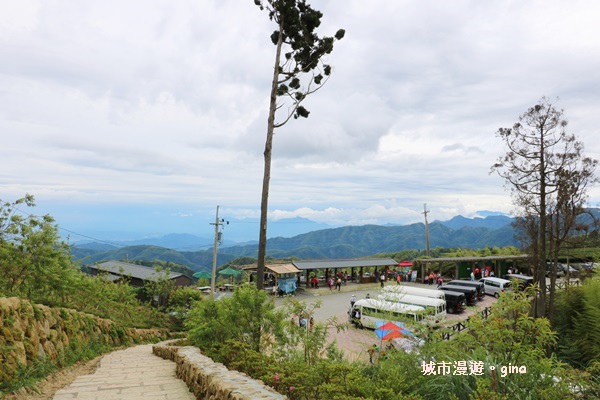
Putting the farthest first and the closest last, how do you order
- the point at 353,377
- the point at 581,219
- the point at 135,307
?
1. the point at 135,307
2. the point at 581,219
3. the point at 353,377

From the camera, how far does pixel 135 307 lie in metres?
16.1

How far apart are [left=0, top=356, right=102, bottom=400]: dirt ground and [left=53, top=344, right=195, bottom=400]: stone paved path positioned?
0.26m

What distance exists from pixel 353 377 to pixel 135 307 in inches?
577

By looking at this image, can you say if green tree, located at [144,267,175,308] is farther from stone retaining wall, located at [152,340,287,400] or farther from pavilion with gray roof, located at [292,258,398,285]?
stone retaining wall, located at [152,340,287,400]

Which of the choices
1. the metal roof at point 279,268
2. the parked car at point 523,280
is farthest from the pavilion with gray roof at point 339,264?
the parked car at point 523,280

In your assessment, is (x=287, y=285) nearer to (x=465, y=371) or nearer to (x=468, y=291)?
(x=468, y=291)

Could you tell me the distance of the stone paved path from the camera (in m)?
4.94

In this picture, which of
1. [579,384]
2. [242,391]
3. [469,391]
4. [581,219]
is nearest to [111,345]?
[242,391]

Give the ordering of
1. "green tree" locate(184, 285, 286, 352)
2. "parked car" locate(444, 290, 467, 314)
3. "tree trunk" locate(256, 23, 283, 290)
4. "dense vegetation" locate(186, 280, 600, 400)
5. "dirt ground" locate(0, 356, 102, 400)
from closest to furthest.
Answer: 1. "dense vegetation" locate(186, 280, 600, 400)
2. "dirt ground" locate(0, 356, 102, 400)
3. "green tree" locate(184, 285, 286, 352)
4. "tree trunk" locate(256, 23, 283, 290)
5. "parked car" locate(444, 290, 467, 314)

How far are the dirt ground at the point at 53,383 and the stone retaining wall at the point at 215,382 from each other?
6.07ft

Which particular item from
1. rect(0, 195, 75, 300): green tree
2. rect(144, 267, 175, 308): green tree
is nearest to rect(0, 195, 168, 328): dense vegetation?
rect(0, 195, 75, 300): green tree

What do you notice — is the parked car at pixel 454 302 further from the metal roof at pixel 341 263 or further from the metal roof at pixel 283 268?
the metal roof at pixel 283 268

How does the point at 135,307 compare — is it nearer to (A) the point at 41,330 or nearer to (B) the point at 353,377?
(A) the point at 41,330

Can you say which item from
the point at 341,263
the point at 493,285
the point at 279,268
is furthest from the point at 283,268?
the point at 493,285
